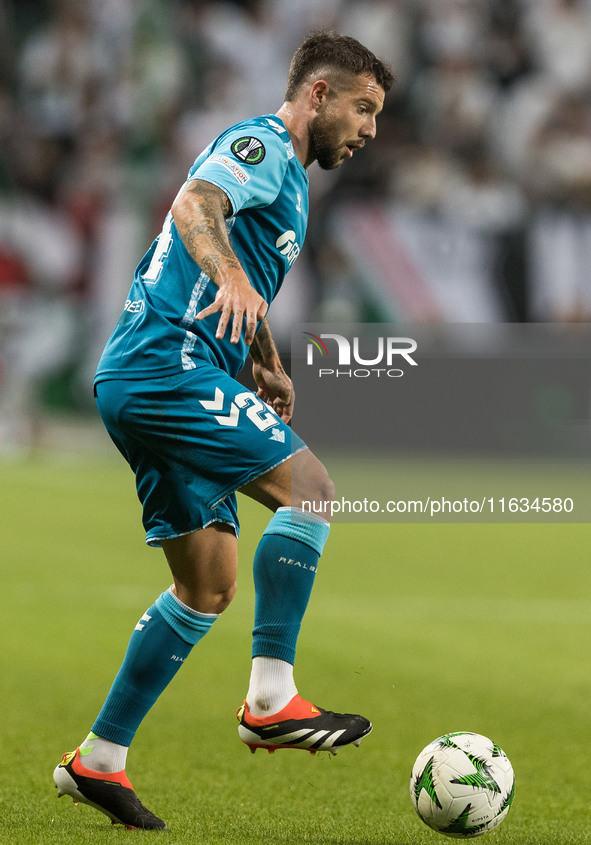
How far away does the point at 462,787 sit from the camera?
335 centimetres

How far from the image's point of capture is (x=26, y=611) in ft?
24.5

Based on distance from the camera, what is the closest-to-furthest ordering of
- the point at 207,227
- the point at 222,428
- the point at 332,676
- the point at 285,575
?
1. the point at 207,227
2. the point at 222,428
3. the point at 285,575
4. the point at 332,676

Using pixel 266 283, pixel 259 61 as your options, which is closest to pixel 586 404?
pixel 259 61

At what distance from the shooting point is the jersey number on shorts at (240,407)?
3.31 meters

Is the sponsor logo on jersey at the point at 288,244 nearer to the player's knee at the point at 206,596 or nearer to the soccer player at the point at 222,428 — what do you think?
the soccer player at the point at 222,428

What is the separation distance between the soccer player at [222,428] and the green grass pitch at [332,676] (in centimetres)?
35

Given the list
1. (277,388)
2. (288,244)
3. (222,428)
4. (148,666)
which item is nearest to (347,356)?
(277,388)

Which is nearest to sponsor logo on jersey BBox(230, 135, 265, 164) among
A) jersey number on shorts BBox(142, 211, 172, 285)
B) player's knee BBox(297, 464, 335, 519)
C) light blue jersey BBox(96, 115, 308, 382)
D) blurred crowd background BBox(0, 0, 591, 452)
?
light blue jersey BBox(96, 115, 308, 382)

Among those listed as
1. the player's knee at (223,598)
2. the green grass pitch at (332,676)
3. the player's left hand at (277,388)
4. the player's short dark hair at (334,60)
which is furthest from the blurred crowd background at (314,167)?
the player's knee at (223,598)

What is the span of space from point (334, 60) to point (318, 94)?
12 cm

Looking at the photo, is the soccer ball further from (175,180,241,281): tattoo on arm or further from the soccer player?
(175,180,241,281): tattoo on arm

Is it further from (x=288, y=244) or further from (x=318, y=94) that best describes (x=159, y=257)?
(x=318, y=94)

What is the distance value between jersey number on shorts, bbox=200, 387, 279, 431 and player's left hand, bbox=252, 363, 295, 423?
570 mm

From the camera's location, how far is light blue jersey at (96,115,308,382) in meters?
3.37
